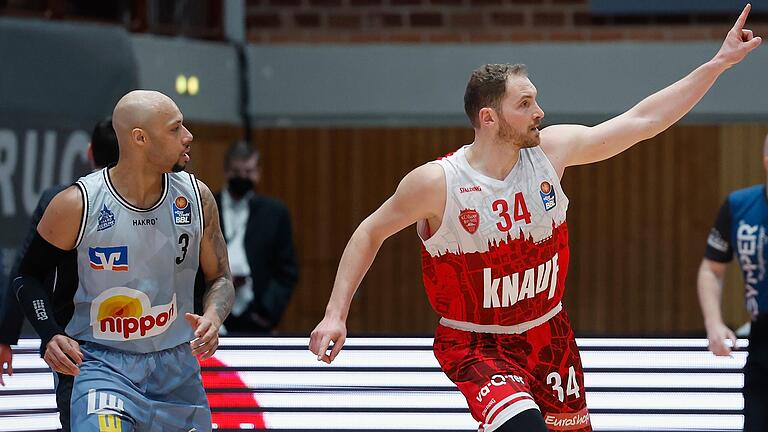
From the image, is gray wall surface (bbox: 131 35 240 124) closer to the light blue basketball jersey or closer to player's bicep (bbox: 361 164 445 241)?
the light blue basketball jersey

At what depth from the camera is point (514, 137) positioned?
5.25 m

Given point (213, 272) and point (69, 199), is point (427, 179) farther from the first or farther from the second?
point (69, 199)

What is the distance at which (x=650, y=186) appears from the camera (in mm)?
12969

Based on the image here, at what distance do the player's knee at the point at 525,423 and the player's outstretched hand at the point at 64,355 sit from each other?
5.19ft

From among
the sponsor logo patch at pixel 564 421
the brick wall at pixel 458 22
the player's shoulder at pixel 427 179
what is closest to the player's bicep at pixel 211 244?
the player's shoulder at pixel 427 179

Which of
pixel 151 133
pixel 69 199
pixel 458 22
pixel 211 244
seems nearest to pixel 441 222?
pixel 211 244

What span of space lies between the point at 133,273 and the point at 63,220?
33cm

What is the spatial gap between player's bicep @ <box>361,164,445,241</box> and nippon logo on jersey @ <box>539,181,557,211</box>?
0.40 metres

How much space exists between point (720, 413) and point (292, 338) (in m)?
2.21

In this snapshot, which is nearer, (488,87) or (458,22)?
(488,87)

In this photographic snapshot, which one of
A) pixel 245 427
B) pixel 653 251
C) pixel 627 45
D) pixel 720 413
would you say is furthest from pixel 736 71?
pixel 245 427

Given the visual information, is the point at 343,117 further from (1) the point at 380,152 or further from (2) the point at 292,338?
(2) the point at 292,338

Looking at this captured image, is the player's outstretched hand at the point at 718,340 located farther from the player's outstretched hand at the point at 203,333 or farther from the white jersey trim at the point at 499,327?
the player's outstretched hand at the point at 203,333

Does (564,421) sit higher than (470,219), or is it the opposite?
(470,219)
